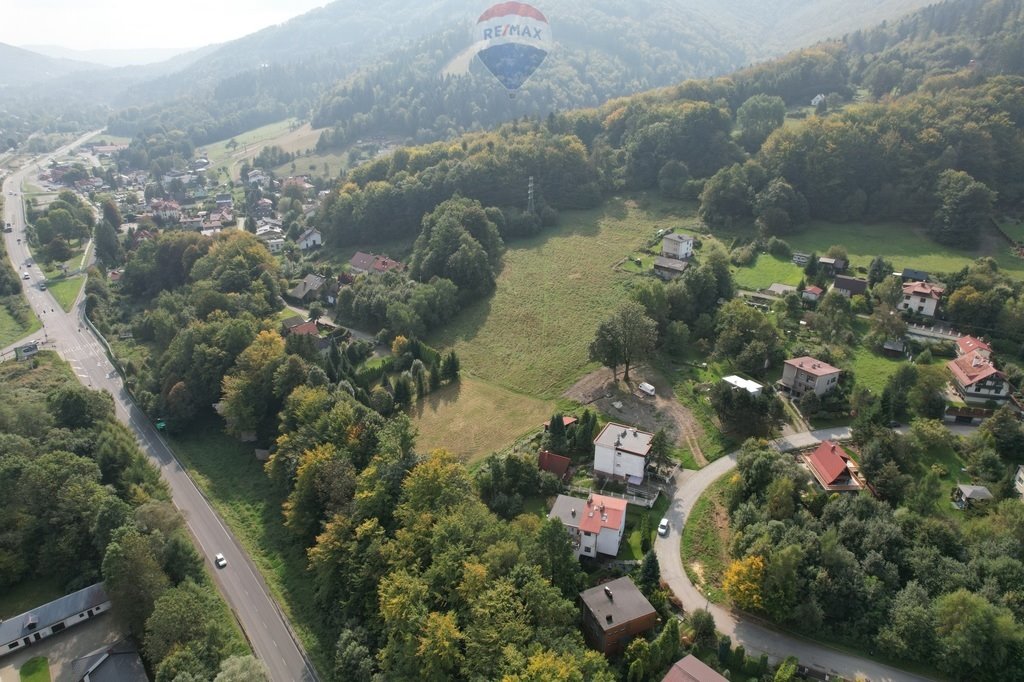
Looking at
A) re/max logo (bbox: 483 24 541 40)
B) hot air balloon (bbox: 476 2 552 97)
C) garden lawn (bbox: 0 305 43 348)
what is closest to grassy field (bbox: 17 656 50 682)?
garden lawn (bbox: 0 305 43 348)

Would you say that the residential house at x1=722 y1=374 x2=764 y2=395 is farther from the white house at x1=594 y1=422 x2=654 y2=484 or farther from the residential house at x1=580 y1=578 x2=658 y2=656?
the residential house at x1=580 y1=578 x2=658 y2=656

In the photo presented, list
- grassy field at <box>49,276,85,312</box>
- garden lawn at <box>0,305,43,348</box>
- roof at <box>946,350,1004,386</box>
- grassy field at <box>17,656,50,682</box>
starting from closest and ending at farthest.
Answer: grassy field at <box>17,656,50,682</box> < roof at <box>946,350,1004,386</box> < garden lawn at <box>0,305,43,348</box> < grassy field at <box>49,276,85,312</box>

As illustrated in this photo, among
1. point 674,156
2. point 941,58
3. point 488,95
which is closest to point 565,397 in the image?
point 674,156

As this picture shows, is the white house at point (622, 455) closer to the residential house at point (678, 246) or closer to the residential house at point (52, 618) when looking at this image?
the residential house at point (52, 618)

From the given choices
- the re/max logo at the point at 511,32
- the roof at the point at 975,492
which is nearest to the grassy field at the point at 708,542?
the roof at the point at 975,492

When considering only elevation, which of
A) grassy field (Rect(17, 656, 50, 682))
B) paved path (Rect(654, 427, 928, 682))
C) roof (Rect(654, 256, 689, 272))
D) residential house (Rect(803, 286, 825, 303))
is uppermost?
roof (Rect(654, 256, 689, 272))

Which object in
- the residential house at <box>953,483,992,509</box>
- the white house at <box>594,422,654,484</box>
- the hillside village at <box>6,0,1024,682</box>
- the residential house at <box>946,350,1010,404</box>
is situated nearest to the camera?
the hillside village at <box>6,0,1024,682</box>

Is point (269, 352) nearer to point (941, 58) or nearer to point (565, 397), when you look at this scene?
point (565, 397)

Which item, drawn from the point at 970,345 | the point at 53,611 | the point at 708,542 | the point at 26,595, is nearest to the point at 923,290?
the point at 970,345

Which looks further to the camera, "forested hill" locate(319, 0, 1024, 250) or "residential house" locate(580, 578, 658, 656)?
"forested hill" locate(319, 0, 1024, 250)
